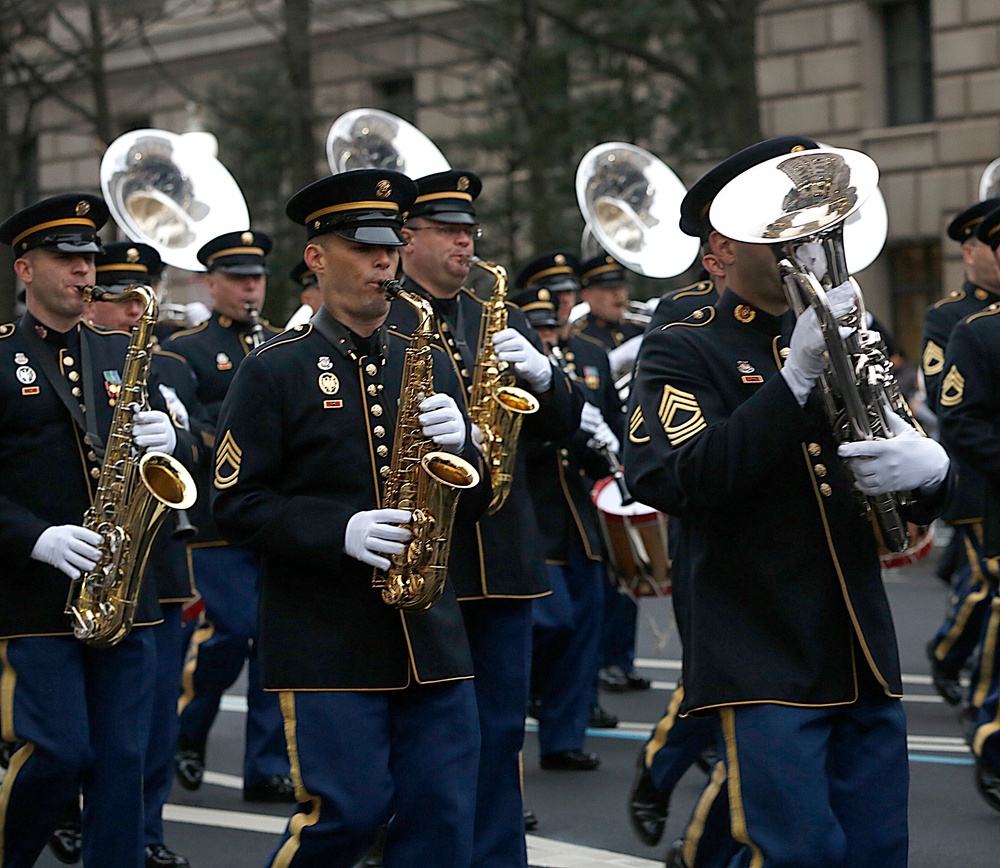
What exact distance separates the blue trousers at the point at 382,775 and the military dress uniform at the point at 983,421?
2.76m

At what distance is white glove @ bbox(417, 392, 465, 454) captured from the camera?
15.7 feet

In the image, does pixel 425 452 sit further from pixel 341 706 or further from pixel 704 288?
pixel 704 288

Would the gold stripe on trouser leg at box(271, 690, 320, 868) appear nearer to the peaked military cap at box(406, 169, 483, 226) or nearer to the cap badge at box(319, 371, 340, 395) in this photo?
the cap badge at box(319, 371, 340, 395)

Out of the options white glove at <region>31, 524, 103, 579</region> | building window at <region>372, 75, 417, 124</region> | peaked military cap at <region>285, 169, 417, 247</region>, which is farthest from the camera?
building window at <region>372, 75, 417, 124</region>

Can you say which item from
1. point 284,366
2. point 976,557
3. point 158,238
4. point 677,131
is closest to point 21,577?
point 284,366

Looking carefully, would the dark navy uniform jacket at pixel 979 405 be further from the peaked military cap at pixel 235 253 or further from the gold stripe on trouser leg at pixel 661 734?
the peaked military cap at pixel 235 253

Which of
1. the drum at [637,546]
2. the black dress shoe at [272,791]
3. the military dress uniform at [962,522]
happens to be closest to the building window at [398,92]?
the military dress uniform at [962,522]

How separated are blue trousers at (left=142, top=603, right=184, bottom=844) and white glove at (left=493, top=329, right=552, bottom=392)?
1.58 m

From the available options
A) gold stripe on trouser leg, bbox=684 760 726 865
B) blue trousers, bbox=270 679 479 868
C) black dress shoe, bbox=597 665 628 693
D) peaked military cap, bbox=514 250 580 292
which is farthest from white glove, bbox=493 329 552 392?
black dress shoe, bbox=597 665 628 693

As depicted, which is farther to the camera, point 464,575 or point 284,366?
point 464,575

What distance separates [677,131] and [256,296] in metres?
13.6

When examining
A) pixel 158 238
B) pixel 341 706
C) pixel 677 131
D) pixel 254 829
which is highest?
pixel 677 131

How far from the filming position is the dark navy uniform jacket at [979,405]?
6.86m

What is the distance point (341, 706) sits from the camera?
15.4ft
